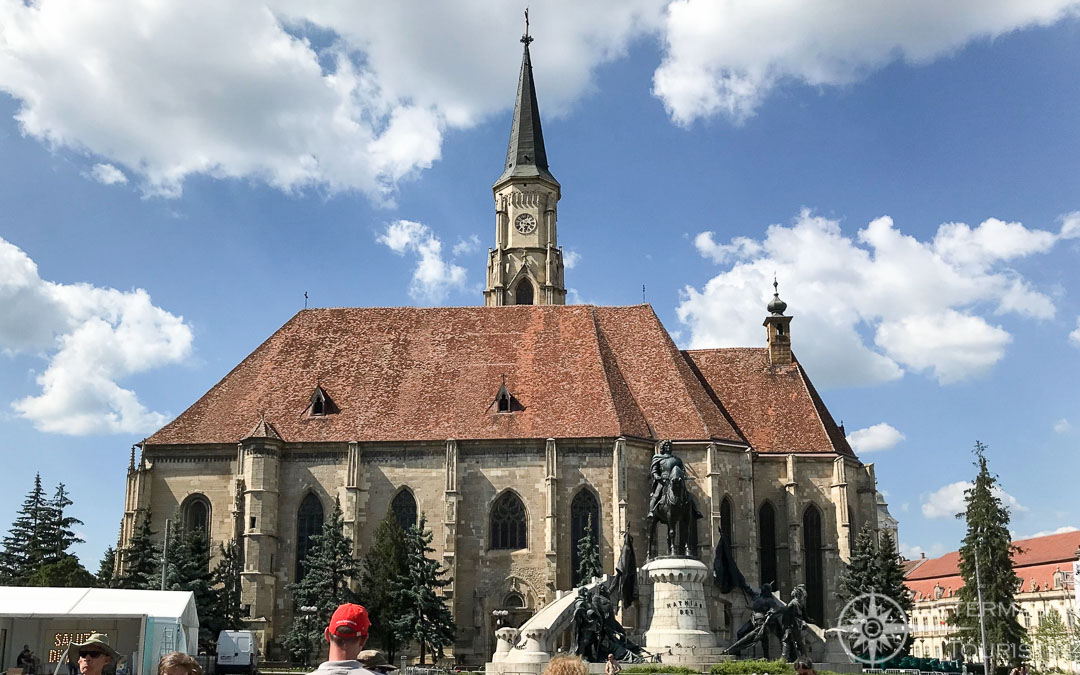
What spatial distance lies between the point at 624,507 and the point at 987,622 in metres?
14.7

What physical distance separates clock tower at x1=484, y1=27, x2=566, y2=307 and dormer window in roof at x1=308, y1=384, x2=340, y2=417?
716 inches

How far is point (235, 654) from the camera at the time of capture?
33719 millimetres

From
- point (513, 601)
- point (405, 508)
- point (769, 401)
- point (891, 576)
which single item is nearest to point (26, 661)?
point (405, 508)

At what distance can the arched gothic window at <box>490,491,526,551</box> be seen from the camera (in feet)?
135

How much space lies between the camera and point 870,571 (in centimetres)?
4084

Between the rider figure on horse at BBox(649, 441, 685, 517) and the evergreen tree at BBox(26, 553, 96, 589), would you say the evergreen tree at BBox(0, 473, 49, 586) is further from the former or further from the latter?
the rider figure on horse at BBox(649, 441, 685, 517)

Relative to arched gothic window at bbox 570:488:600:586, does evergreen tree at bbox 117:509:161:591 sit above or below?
below

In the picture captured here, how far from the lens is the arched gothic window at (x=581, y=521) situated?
40.3m

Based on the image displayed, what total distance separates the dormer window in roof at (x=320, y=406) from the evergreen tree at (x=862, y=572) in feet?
69.0

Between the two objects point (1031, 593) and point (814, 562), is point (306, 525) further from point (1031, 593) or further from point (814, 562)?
point (1031, 593)

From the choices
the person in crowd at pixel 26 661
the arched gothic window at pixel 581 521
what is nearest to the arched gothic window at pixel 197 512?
the arched gothic window at pixel 581 521

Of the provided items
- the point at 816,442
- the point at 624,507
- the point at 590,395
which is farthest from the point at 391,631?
the point at 816,442

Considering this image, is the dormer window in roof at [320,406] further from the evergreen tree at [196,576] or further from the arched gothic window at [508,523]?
the arched gothic window at [508,523]

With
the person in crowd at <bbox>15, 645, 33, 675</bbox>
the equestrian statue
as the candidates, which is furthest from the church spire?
the person in crowd at <bbox>15, 645, 33, 675</bbox>
